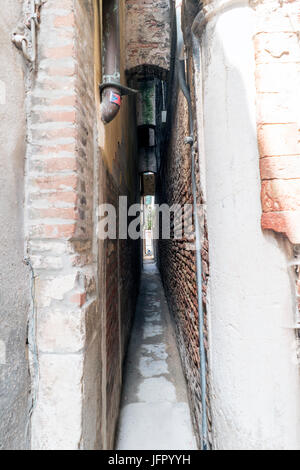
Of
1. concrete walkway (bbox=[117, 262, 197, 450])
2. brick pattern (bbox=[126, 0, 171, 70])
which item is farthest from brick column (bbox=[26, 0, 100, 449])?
brick pattern (bbox=[126, 0, 171, 70])

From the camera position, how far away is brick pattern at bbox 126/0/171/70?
140 inches

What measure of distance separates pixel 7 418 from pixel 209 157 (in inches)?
67.9

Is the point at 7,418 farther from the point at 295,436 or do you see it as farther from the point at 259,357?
the point at 295,436

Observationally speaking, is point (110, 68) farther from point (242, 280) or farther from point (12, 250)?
point (242, 280)

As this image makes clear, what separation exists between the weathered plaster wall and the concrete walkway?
1.56 meters

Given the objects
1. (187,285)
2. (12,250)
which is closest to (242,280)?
(12,250)

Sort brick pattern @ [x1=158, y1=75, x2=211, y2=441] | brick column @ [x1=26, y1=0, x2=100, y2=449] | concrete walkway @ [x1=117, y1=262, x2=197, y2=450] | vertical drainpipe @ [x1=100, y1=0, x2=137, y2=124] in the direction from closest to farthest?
brick column @ [x1=26, y1=0, x2=100, y2=449] → vertical drainpipe @ [x1=100, y1=0, x2=137, y2=124] → brick pattern @ [x1=158, y1=75, x2=211, y2=441] → concrete walkway @ [x1=117, y1=262, x2=197, y2=450]

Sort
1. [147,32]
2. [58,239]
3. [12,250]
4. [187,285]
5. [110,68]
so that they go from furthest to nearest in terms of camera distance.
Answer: [147,32] < [187,285] < [110,68] < [58,239] < [12,250]

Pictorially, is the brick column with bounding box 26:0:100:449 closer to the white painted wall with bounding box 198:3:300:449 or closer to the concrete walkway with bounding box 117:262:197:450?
the white painted wall with bounding box 198:3:300:449

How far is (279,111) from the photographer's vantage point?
116cm

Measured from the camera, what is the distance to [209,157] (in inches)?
57.7

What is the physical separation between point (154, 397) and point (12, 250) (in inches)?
99.9

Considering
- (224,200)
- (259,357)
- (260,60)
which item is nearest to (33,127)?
(224,200)

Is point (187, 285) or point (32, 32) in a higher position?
point (32, 32)
